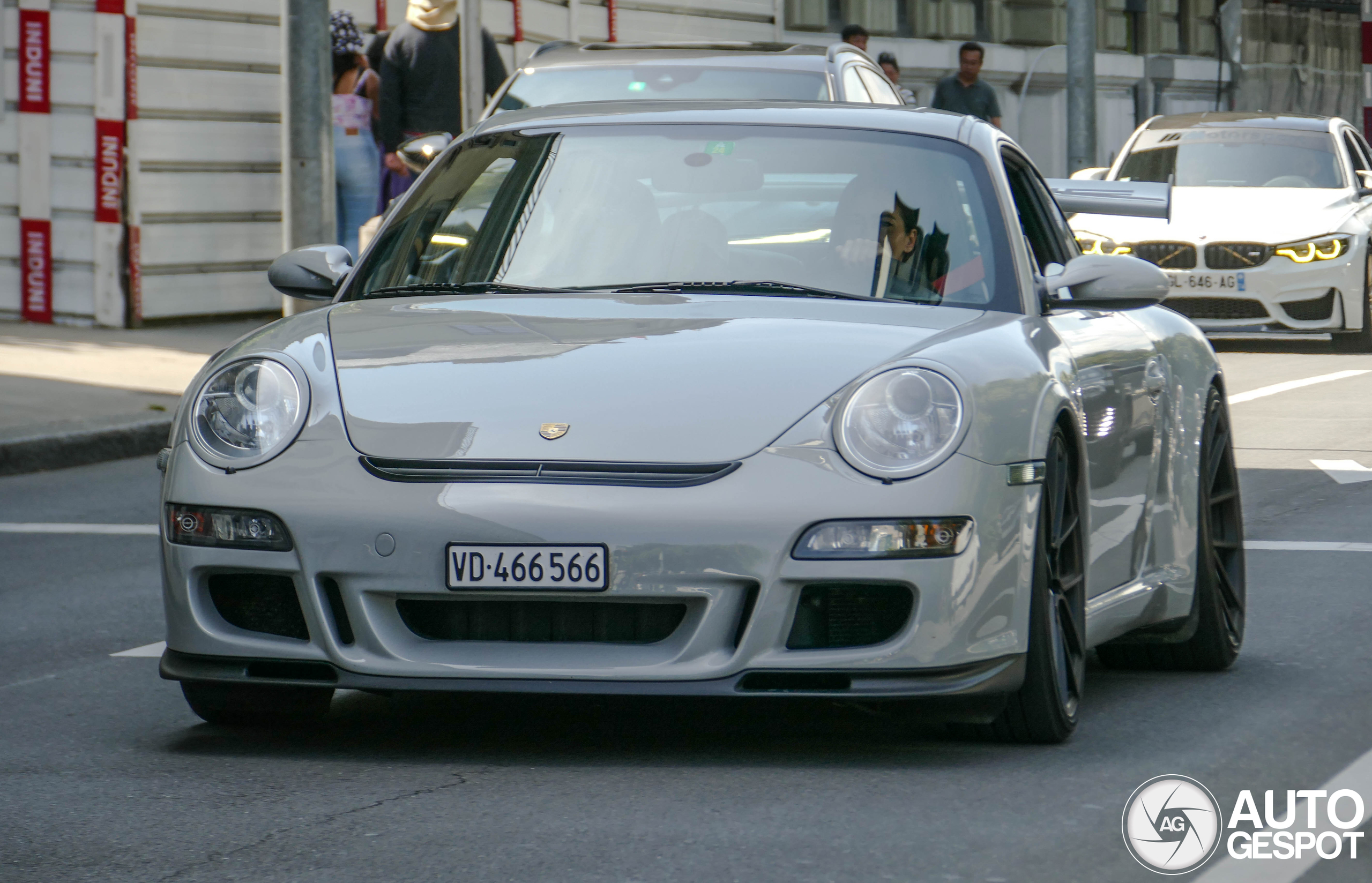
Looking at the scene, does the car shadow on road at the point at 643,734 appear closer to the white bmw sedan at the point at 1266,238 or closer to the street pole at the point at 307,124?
the street pole at the point at 307,124

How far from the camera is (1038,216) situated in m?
5.96

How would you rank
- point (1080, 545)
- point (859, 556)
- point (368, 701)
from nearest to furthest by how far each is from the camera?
point (859, 556) → point (1080, 545) → point (368, 701)

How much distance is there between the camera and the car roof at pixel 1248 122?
1805cm

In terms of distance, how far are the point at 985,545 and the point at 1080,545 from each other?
0.63 m

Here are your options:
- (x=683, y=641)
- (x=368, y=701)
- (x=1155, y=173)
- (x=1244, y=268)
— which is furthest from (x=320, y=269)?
(x=1155, y=173)

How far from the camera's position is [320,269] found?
5.77 m

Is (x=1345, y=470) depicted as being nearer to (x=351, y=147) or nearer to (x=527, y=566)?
(x=527, y=566)

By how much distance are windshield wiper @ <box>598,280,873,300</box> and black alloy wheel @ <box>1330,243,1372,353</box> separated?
12.2 m

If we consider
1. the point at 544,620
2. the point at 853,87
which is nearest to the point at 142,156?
the point at 853,87

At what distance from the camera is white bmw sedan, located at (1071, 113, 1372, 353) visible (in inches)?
649

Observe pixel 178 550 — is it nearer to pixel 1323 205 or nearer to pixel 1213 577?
pixel 1213 577

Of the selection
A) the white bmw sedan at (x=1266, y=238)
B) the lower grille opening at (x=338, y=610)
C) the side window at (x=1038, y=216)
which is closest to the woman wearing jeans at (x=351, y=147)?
the white bmw sedan at (x=1266, y=238)

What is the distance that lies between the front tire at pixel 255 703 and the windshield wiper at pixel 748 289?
1087 mm

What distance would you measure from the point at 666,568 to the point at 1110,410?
1406mm
